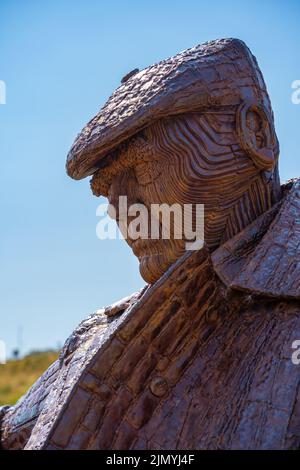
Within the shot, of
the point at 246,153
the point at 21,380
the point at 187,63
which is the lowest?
the point at 21,380

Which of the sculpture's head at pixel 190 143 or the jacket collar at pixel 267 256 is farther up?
the sculpture's head at pixel 190 143

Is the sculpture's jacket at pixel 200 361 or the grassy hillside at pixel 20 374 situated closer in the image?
the sculpture's jacket at pixel 200 361

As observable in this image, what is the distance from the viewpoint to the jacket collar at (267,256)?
3814mm

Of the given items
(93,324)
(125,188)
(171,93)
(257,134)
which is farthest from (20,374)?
(171,93)

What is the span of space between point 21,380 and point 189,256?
7.61 m

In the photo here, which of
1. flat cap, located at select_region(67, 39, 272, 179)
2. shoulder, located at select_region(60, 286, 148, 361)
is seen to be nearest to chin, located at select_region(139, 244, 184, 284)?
shoulder, located at select_region(60, 286, 148, 361)

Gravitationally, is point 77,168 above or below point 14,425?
above

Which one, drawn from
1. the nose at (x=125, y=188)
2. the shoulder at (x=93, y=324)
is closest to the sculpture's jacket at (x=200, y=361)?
the shoulder at (x=93, y=324)

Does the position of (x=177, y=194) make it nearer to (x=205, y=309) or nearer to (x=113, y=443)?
(x=205, y=309)

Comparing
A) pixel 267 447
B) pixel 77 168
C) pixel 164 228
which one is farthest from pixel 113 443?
pixel 77 168

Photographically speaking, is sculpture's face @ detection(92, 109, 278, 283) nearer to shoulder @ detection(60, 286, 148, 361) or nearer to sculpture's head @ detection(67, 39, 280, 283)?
sculpture's head @ detection(67, 39, 280, 283)

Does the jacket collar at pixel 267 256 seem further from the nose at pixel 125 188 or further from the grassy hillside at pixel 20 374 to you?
the grassy hillside at pixel 20 374

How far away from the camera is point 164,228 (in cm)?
418

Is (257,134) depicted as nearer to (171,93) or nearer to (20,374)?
(171,93)
